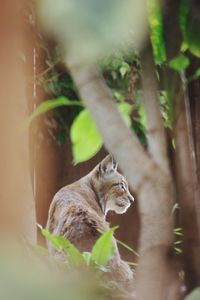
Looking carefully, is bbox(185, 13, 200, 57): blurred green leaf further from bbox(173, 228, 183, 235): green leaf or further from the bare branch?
bbox(173, 228, 183, 235): green leaf

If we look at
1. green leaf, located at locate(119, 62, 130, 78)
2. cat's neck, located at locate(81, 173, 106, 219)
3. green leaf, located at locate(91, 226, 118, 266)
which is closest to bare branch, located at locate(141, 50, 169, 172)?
green leaf, located at locate(119, 62, 130, 78)

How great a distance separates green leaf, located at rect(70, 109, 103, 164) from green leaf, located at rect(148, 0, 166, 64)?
4.4 inches

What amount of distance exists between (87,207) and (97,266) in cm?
22

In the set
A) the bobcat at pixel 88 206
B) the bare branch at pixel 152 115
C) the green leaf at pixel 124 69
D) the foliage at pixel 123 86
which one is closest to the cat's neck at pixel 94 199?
the bobcat at pixel 88 206

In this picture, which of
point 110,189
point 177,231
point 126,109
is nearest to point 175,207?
point 177,231

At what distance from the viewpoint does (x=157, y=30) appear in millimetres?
570

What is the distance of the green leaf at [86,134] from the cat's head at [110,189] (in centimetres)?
5

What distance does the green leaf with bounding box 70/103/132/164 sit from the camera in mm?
658

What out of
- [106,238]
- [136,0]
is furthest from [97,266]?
[136,0]

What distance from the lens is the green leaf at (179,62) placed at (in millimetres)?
621

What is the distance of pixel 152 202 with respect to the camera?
0.58m

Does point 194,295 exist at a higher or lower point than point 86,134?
lower

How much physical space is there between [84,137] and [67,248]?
0.65ft

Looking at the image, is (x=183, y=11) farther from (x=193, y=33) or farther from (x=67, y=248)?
(x=67, y=248)
